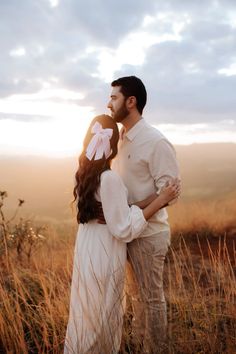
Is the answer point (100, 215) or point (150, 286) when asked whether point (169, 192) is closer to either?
point (100, 215)

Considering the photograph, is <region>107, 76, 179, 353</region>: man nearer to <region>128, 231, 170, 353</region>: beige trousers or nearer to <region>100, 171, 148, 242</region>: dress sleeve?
<region>128, 231, 170, 353</region>: beige trousers

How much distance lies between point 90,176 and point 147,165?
1.52 ft

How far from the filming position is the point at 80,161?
3.42m

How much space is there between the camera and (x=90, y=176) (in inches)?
128

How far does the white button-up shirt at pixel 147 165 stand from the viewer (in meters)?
3.50

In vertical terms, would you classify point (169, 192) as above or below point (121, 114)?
below

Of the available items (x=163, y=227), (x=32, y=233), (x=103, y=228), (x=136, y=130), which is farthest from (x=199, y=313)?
(x=32, y=233)

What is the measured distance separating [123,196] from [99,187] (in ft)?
0.53

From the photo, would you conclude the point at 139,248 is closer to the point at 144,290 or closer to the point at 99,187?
the point at 144,290

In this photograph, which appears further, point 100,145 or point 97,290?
point 97,290

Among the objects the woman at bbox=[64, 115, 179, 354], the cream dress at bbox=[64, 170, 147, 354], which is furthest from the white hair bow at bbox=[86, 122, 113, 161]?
the cream dress at bbox=[64, 170, 147, 354]

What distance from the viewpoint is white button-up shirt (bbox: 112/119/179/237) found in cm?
350

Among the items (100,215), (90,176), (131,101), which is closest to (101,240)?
(100,215)

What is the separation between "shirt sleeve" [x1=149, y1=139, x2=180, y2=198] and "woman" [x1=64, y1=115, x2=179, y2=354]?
0.33 ft
